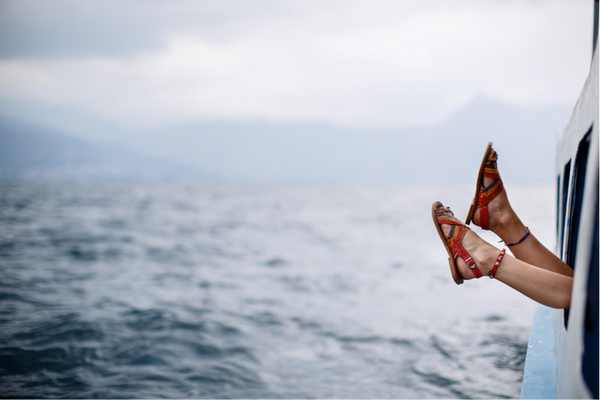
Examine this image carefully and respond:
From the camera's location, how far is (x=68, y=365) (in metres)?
5.35

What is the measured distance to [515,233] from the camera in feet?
8.41

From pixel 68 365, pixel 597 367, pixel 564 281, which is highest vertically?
pixel 564 281

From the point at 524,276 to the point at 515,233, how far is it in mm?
488

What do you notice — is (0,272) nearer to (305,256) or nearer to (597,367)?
(305,256)

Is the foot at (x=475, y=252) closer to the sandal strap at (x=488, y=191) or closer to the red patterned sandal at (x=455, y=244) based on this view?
the red patterned sandal at (x=455, y=244)

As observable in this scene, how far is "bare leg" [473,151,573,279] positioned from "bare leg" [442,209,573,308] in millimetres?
285

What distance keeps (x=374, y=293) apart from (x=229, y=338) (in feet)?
13.7

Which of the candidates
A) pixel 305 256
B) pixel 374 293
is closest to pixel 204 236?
pixel 305 256

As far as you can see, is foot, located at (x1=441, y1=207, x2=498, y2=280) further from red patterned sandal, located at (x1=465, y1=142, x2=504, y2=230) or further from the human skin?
red patterned sandal, located at (x1=465, y1=142, x2=504, y2=230)

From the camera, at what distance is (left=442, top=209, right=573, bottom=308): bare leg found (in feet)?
6.71

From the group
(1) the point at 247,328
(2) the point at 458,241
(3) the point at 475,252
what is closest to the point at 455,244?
(2) the point at 458,241

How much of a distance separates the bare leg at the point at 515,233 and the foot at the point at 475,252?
0.85 ft

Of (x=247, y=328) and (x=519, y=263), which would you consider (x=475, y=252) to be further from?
(x=247, y=328)

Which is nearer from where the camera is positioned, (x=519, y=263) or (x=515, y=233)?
(x=519, y=263)
